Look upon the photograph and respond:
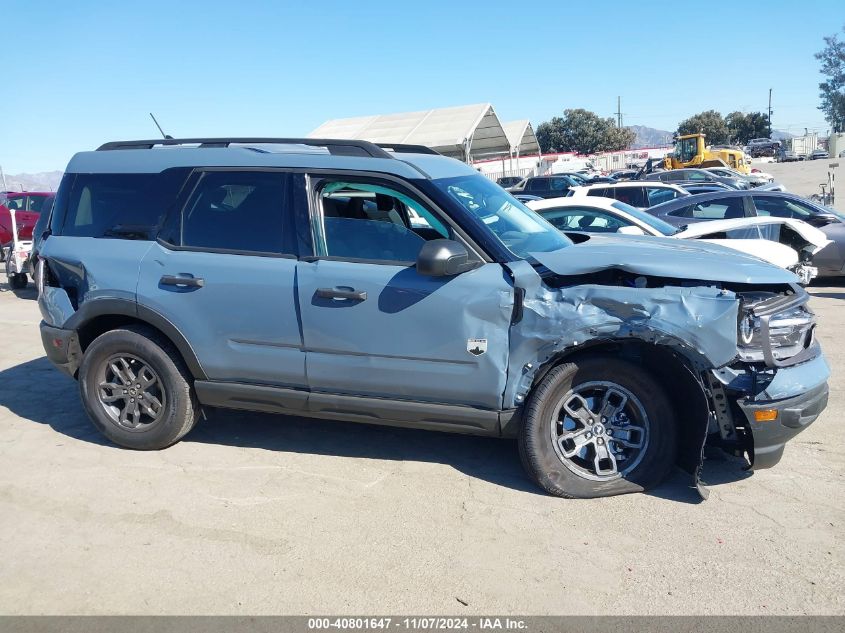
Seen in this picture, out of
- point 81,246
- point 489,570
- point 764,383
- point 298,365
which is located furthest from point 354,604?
point 81,246

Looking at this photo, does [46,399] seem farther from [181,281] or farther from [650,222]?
[650,222]

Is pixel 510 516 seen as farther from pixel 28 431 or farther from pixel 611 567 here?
pixel 28 431

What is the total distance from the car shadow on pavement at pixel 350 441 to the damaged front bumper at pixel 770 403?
0.48 metres

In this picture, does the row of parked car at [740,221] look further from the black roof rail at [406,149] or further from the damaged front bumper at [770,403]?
→ the damaged front bumper at [770,403]

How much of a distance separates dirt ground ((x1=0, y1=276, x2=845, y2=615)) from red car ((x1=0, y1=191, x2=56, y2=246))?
13.5m

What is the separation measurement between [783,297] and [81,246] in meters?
4.60

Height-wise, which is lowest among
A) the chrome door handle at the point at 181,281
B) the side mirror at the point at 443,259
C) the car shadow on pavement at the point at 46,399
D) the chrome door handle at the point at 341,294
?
the car shadow on pavement at the point at 46,399

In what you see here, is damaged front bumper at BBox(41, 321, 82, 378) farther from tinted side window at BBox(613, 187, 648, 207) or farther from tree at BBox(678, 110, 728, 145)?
tree at BBox(678, 110, 728, 145)

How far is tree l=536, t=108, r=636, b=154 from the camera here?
8625 cm

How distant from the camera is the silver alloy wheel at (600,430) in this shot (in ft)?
13.3

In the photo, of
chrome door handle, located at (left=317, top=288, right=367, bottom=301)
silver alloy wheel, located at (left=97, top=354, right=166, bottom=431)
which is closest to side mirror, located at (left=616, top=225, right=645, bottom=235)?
chrome door handle, located at (left=317, top=288, right=367, bottom=301)

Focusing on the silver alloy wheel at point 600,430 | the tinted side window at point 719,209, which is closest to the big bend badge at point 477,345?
the silver alloy wheel at point 600,430

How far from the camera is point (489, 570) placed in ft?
11.2

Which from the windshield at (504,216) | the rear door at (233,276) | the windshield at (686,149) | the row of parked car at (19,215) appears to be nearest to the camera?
the windshield at (504,216)
